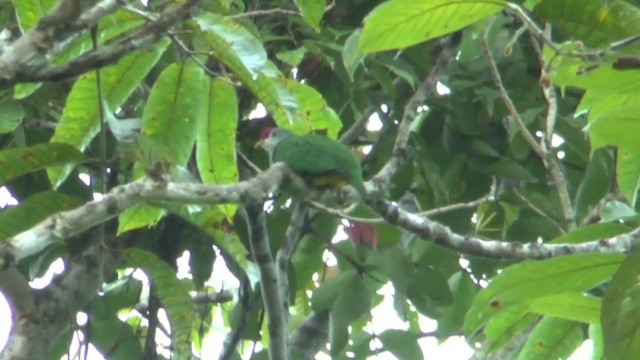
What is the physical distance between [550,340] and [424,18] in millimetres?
807

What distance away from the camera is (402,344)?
3.30 meters

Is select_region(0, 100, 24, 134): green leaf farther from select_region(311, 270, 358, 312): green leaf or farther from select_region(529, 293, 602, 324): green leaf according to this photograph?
select_region(529, 293, 602, 324): green leaf

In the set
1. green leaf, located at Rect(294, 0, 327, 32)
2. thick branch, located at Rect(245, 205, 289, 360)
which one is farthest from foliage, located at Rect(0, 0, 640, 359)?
thick branch, located at Rect(245, 205, 289, 360)

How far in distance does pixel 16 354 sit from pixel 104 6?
1.06 metres

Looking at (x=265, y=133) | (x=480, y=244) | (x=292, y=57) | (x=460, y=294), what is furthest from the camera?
(x=460, y=294)

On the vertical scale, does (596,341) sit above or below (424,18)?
below

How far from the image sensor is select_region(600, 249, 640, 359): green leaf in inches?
65.4

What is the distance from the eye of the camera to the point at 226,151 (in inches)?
88.1

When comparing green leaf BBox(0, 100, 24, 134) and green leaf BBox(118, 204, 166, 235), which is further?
green leaf BBox(0, 100, 24, 134)

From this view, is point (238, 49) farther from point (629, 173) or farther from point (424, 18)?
point (629, 173)

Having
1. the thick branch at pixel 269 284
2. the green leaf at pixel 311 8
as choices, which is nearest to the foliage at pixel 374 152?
the green leaf at pixel 311 8

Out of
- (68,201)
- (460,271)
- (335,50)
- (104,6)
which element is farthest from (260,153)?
(104,6)

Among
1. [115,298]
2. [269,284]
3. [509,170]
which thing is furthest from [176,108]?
[509,170]

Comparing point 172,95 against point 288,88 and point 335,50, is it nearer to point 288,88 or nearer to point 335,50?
point 288,88
